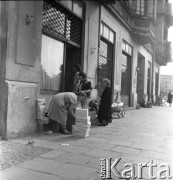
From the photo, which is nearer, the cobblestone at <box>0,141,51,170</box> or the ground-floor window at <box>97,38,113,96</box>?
the cobblestone at <box>0,141,51,170</box>

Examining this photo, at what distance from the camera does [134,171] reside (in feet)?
11.3

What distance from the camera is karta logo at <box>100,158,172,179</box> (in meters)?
3.16

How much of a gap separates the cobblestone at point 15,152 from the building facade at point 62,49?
348 millimetres

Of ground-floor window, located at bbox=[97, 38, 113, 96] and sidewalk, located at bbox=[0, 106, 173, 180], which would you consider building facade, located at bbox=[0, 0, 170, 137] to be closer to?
ground-floor window, located at bbox=[97, 38, 113, 96]

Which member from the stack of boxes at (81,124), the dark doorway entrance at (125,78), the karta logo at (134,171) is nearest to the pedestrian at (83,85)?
the stack of boxes at (81,124)

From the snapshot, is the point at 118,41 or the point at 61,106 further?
the point at 118,41

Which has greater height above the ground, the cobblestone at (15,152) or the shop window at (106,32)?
the shop window at (106,32)

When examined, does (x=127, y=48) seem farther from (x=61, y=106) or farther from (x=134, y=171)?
(x=134, y=171)

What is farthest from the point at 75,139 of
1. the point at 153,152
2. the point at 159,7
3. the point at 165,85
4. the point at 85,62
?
the point at 165,85

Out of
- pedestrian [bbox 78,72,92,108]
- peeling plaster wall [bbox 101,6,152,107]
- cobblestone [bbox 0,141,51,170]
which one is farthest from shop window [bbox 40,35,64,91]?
peeling plaster wall [bbox 101,6,152,107]

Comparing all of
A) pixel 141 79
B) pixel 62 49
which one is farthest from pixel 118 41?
pixel 141 79

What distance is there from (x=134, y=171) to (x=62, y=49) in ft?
13.0

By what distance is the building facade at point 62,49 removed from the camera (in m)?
2.16

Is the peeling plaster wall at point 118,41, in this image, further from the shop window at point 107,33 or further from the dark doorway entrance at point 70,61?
the dark doorway entrance at point 70,61
